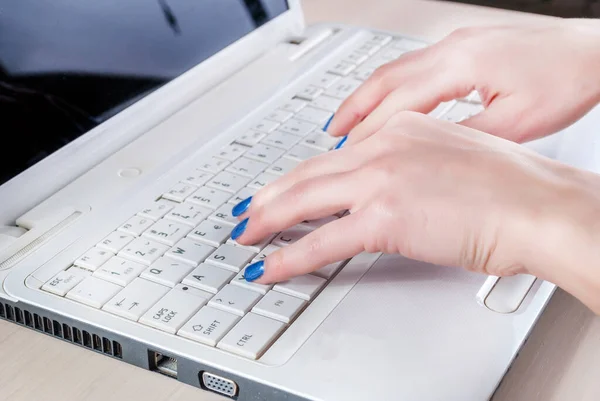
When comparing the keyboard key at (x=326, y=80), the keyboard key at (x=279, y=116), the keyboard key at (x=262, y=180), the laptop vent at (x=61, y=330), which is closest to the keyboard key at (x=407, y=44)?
the keyboard key at (x=326, y=80)

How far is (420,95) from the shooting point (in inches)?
27.6

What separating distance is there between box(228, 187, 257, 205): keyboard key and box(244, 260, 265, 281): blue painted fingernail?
10 cm

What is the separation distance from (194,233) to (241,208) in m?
0.04

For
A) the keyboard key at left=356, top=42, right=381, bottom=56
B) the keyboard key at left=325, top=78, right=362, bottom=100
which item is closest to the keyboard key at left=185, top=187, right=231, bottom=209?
the keyboard key at left=325, top=78, right=362, bottom=100

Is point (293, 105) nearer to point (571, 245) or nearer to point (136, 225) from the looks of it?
point (136, 225)

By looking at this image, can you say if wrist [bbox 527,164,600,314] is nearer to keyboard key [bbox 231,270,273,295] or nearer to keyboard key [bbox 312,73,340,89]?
Result: keyboard key [bbox 231,270,273,295]

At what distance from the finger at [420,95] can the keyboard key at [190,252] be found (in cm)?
22

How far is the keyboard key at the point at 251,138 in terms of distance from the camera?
0.69 meters

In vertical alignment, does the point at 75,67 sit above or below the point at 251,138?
above

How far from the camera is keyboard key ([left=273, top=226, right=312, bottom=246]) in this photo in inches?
22.3

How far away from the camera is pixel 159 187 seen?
0.63m

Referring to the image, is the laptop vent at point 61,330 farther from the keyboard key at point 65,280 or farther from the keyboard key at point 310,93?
the keyboard key at point 310,93

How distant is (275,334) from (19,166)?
260 millimetres

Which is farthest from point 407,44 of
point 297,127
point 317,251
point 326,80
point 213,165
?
point 317,251
